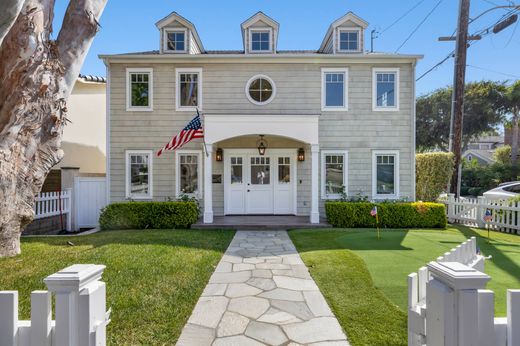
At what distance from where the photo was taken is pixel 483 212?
28.9 ft

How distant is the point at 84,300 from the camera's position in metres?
1.50

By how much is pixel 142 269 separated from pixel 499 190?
603 inches

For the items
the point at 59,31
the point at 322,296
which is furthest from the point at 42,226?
the point at 322,296

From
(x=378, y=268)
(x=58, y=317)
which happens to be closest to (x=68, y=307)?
(x=58, y=317)

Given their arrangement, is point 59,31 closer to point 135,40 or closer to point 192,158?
point 192,158

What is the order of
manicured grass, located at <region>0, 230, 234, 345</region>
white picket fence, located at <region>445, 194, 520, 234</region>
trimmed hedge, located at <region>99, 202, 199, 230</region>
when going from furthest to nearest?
trimmed hedge, located at <region>99, 202, 199, 230</region>, white picket fence, located at <region>445, 194, 520, 234</region>, manicured grass, located at <region>0, 230, 234, 345</region>

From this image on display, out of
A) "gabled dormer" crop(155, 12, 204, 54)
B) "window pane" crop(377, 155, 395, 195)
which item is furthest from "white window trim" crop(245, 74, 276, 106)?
"window pane" crop(377, 155, 395, 195)

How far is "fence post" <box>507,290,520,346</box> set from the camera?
1426 mm

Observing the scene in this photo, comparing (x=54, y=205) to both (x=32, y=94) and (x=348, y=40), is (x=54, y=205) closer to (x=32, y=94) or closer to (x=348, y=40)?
(x=32, y=94)

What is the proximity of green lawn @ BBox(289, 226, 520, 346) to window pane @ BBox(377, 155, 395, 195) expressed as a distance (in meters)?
2.30

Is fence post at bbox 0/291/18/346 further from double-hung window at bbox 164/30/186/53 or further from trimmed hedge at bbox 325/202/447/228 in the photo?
double-hung window at bbox 164/30/186/53

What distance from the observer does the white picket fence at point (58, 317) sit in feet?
4.81

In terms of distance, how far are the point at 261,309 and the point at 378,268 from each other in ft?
7.65

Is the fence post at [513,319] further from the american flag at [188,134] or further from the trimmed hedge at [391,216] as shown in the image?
the american flag at [188,134]
